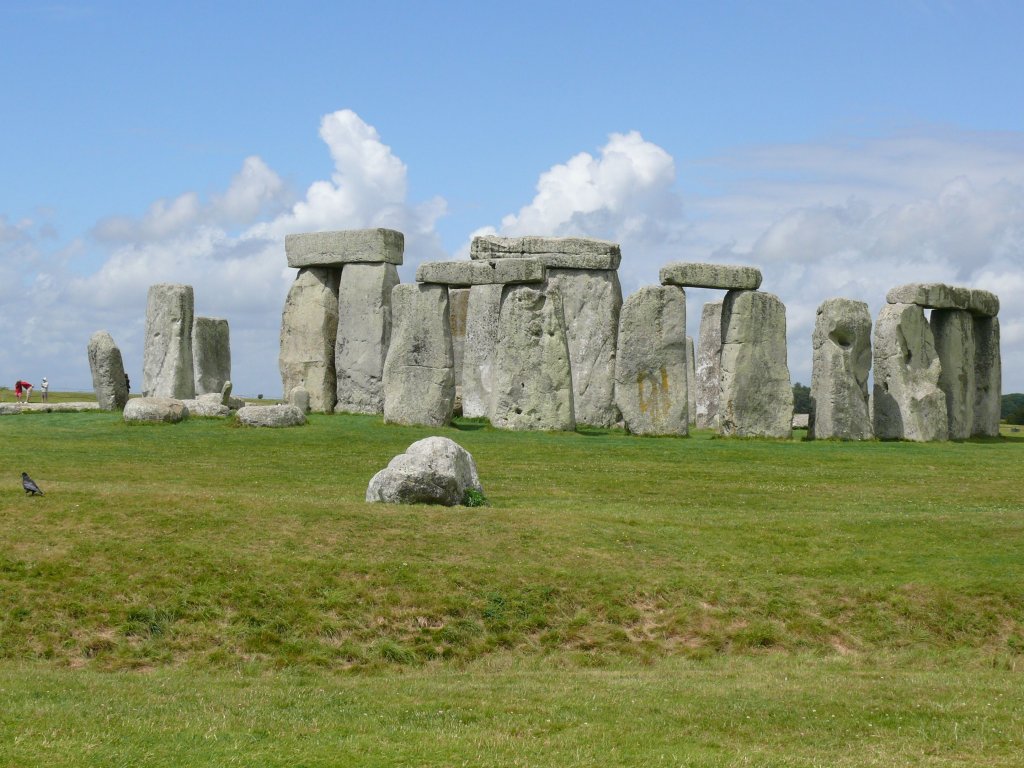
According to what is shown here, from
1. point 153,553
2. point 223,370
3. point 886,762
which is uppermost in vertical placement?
point 223,370

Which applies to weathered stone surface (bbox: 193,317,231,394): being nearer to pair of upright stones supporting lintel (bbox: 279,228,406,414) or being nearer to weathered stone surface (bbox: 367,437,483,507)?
pair of upright stones supporting lintel (bbox: 279,228,406,414)

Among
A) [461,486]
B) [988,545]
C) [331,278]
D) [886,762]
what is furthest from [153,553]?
[331,278]

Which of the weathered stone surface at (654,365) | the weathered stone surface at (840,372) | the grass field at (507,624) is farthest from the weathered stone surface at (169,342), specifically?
the weathered stone surface at (840,372)

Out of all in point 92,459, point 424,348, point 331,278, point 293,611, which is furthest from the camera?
point 331,278

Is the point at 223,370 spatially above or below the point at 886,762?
above

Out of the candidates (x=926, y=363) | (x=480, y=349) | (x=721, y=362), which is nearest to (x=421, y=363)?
(x=721, y=362)

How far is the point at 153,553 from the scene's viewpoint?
1861 cm

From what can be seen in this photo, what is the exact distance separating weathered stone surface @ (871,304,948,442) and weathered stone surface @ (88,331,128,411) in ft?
62.7

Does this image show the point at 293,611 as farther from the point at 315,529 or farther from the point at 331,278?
the point at 331,278

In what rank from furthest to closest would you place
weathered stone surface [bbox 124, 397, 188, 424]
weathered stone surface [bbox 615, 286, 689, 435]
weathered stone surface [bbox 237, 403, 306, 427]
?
weathered stone surface [bbox 615, 286, 689, 435] → weathered stone surface [bbox 124, 397, 188, 424] → weathered stone surface [bbox 237, 403, 306, 427]

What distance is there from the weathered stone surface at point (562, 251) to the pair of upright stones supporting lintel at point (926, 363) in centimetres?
776

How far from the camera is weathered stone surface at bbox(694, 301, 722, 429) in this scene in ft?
145

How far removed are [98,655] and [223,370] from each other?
28.4 m

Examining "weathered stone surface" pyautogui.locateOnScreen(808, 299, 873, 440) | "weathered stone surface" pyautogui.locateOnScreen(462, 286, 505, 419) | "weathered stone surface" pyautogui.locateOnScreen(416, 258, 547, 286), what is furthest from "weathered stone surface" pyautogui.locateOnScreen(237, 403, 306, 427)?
"weathered stone surface" pyautogui.locateOnScreen(808, 299, 873, 440)
